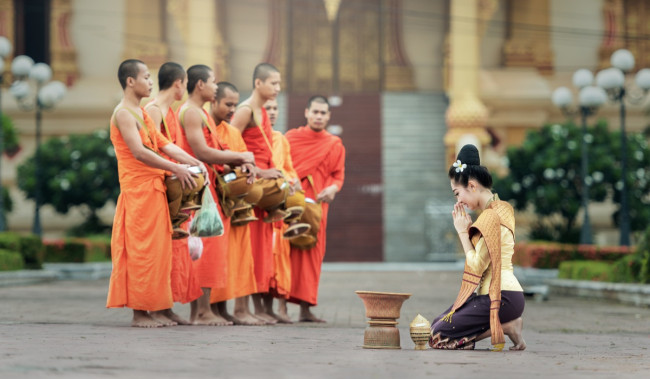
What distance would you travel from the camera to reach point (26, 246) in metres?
18.8

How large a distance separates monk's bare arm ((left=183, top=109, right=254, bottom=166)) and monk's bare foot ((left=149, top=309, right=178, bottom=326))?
1.21 m

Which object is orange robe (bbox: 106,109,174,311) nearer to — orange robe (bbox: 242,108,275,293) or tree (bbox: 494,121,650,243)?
orange robe (bbox: 242,108,275,293)

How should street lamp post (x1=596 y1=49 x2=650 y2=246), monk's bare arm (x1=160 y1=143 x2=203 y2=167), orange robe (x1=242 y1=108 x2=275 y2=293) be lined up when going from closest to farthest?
monk's bare arm (x1=160 y1=143 x2=203 y2=167), orange robe (x1=242 y1=108 x2=275 y2=293), street lamp post (x1=596 y1=49 x2=650 y2=246)

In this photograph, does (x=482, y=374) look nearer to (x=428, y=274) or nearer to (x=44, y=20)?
(x=428, y=274)

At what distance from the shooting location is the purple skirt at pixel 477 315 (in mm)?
7312

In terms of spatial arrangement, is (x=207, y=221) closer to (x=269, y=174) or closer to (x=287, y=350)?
(x=269, y=174)

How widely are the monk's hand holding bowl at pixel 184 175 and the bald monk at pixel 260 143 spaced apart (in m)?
1.28

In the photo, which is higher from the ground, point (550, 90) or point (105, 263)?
point (550, 90)

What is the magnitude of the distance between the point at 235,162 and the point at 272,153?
94cm

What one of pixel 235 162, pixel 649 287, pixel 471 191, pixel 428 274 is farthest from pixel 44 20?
pixel 471 191

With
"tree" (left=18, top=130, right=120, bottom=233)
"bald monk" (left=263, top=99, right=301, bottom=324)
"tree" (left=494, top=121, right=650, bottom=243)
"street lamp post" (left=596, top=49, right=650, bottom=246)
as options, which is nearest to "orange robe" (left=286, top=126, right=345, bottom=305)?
"bald monk" (left=263, top=99, right=301, bottom=324)

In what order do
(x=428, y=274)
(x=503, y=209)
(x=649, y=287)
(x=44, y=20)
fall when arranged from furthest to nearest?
(x=44, y=20)
(x=428, y=274)
(x=649, y=287)
(x=503, y=209)

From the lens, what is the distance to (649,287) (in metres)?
13.9

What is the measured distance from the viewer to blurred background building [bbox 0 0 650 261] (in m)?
27.7
